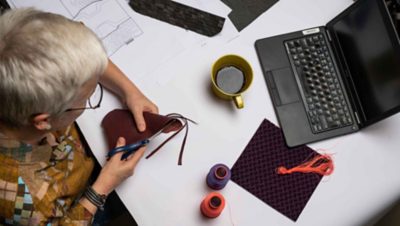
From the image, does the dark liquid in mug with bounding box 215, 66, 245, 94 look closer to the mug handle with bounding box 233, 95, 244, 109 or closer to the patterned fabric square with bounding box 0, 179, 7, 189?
the mug handle with bounding box 233, 95, 244, 109

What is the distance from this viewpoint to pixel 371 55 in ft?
2.95

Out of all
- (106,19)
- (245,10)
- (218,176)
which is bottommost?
(218,176)

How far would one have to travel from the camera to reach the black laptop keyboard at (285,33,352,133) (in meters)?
0.96

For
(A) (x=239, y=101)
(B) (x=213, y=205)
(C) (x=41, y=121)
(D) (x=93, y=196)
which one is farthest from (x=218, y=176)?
(C) (x=41, y=121)

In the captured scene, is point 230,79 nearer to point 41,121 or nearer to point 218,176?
point 218,176

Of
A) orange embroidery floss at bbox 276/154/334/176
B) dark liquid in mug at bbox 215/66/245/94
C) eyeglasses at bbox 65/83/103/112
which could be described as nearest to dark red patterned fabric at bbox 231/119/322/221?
orange embroidery floss at bbox 276/154/334/176

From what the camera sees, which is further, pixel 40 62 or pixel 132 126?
pixel 132 126

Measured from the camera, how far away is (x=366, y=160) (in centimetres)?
96

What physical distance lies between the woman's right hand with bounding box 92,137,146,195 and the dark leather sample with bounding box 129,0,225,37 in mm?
342

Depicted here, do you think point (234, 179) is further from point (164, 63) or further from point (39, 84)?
point (39, 84)

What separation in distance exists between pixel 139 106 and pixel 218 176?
25cm

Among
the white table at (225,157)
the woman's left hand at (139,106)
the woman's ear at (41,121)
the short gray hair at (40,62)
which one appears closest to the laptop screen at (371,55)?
the white table at (225,157)

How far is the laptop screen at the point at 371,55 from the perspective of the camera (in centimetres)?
85

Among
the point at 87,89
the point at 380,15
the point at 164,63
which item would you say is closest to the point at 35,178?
the point at 87,89
